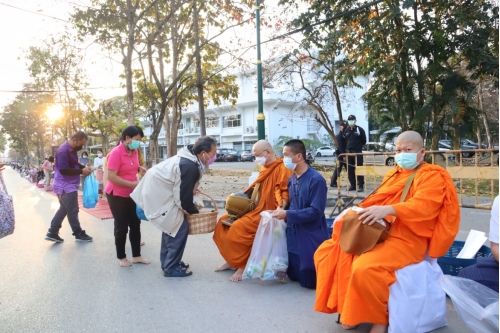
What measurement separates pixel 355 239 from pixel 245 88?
37.5 metres

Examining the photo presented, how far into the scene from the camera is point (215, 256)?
193 inches

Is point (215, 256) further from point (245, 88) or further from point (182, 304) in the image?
point (245, 88)

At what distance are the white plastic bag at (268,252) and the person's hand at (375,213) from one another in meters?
1.32

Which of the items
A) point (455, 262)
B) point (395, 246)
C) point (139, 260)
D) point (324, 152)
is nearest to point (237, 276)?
point (139, 260)

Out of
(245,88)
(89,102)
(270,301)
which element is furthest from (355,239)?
(245,88)

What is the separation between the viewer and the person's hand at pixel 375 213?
2.54 m

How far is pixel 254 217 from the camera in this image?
4.03 meters

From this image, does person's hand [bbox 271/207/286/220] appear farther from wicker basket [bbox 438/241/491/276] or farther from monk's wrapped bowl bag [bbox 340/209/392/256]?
wicker basket [bbox 438/241/491/276]

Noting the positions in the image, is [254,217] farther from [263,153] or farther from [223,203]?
[223,203]

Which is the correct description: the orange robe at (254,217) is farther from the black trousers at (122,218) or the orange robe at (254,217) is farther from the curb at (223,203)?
the curb at (223,203)

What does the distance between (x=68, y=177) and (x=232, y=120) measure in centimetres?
3733

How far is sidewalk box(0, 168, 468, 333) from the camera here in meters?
2.97

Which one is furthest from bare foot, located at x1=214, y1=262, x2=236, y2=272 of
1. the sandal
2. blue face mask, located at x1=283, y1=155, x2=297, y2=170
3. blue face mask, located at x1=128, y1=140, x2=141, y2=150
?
blue face mask, located at x1=128, y1=140, x2=141, y2=150

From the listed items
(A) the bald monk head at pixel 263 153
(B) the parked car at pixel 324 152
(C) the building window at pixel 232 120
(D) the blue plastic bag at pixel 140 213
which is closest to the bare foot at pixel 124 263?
(D) the blue plastic bag at pixel 140 213
